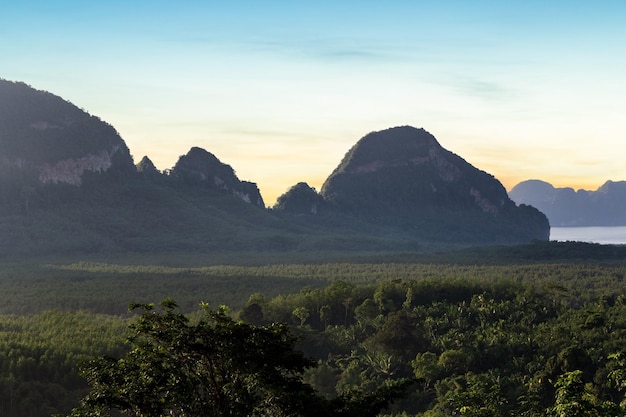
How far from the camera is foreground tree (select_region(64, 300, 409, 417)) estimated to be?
22.8 m

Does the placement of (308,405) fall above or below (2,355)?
above

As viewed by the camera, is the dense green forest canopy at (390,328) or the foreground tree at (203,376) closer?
the foreground tree at (203,376)

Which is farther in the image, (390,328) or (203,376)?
(390,328)

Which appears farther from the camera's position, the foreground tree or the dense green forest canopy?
the dense green forest canopy

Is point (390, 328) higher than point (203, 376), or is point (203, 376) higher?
point (203, 376)

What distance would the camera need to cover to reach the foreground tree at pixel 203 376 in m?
22.8

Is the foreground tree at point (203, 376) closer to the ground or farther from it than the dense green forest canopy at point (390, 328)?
farther from it

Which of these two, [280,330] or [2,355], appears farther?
[2,355]

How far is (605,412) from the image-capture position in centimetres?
2472

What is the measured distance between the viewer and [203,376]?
24094mm

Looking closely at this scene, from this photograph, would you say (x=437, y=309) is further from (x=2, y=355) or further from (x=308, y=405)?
(x=308, y=405)

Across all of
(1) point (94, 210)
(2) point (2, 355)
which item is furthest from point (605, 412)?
(1) point (94, 210)

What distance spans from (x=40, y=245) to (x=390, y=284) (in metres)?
Answer: 102

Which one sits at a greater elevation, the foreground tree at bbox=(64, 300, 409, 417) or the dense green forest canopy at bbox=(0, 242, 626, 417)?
the foreground tree at bbox=(64, 300, 409, 417)
